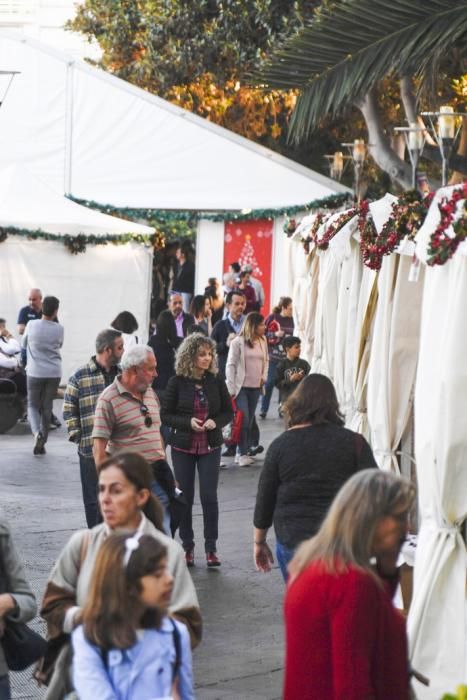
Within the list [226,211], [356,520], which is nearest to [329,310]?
[356,520]

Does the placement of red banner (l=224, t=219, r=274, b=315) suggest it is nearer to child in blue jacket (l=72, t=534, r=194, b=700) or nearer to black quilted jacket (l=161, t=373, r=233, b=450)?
black quilted jacket (l=161, t=373, r=233, b=450)

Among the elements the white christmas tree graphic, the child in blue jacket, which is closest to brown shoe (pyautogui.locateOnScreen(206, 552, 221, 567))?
the child in blue jacket

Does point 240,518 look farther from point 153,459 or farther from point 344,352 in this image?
point 153,459

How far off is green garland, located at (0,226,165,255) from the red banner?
4.43m

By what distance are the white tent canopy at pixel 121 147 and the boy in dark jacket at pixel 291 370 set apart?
46.7 ft

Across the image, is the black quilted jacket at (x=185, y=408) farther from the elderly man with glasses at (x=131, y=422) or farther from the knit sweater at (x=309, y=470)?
the knit sweater at (x=309, y=470)

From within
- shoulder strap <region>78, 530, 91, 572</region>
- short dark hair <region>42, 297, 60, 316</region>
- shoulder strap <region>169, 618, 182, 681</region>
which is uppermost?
shoulder strap <region>78, 530, 91, 572</region>

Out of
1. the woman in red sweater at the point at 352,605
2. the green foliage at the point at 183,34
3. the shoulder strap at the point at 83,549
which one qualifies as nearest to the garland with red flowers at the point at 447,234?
the woman in red sweater at the point at 352,605

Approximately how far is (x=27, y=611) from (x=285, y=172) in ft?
76.8

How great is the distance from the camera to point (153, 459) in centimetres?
891

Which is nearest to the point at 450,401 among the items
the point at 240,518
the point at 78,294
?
the point at 240,518

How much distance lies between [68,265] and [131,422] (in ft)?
53.7

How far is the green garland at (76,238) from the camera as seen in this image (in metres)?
24.4

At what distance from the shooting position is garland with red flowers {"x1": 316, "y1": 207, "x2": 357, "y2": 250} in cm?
1328
